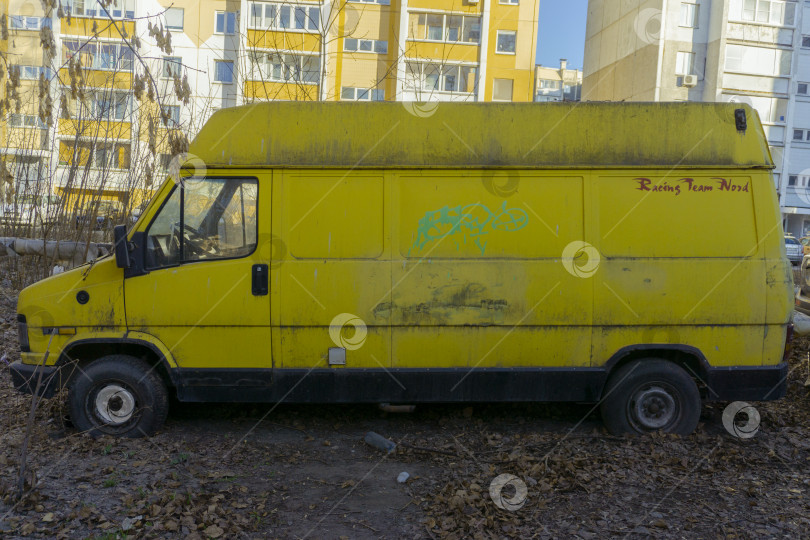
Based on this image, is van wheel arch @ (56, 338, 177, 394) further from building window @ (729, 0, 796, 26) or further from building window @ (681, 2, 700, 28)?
building window @ (729, 0, 796, 26)

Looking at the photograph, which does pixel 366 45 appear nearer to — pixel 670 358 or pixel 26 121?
pixel 26 121

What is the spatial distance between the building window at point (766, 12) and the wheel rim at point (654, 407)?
136 ft

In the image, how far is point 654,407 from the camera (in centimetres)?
574

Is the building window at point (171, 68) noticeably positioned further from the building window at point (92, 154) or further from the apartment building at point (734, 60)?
the apartment building at point (734, 60)

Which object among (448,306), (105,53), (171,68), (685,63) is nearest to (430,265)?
(448,306)

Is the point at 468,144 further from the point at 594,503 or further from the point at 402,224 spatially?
the point at 594,503

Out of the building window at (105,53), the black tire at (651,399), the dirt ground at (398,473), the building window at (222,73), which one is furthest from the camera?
the building window at (222,73)

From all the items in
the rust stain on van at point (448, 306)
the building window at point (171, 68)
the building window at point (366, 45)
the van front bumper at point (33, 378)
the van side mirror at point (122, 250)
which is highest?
the building window at point (366, 45)

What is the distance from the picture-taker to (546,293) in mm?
5500

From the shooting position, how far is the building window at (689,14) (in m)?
39.9

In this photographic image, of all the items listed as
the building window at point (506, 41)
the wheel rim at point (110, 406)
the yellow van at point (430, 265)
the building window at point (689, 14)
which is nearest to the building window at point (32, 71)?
the yellow van at point (430, 265)

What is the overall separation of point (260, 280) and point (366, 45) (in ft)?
109

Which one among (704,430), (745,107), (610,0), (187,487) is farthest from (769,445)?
(610,0)

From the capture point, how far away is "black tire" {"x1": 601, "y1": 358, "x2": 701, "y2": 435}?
224 inches
